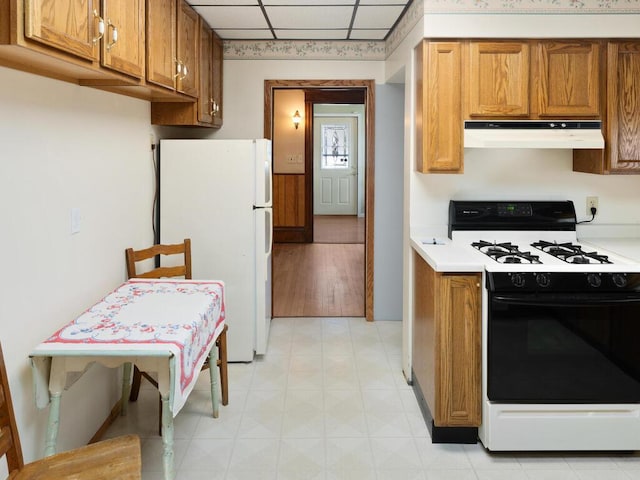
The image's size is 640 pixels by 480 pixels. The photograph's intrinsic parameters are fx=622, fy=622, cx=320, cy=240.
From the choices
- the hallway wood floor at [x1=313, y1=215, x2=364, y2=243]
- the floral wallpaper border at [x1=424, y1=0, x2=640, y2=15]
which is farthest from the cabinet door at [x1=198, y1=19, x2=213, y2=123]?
the hallway wood floor at [x1=313, y1=215, x2=364, y2=243]

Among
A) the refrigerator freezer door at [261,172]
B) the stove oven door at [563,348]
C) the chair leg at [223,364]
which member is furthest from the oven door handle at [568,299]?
the refrigerator freezer door at [261,172]

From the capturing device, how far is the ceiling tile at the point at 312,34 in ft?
14.8

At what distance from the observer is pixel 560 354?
277 cm

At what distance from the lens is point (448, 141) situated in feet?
10.8

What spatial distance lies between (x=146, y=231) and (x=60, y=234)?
4.23 feet

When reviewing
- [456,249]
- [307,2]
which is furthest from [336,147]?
[456,249]

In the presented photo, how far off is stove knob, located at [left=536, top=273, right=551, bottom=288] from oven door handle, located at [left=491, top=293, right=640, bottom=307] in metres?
0.05

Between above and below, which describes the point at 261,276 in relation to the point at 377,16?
below

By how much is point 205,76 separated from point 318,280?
312 centimetres

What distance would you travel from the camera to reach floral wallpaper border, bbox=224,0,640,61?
3.26 meters

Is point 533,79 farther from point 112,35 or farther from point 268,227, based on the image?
point 112,35

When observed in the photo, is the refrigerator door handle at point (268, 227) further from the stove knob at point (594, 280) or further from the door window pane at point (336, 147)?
the door window pane at point (336, 147)

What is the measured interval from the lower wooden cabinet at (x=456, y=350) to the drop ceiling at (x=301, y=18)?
5.74ft

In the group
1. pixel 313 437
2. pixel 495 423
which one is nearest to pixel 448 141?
pixel 495 423
